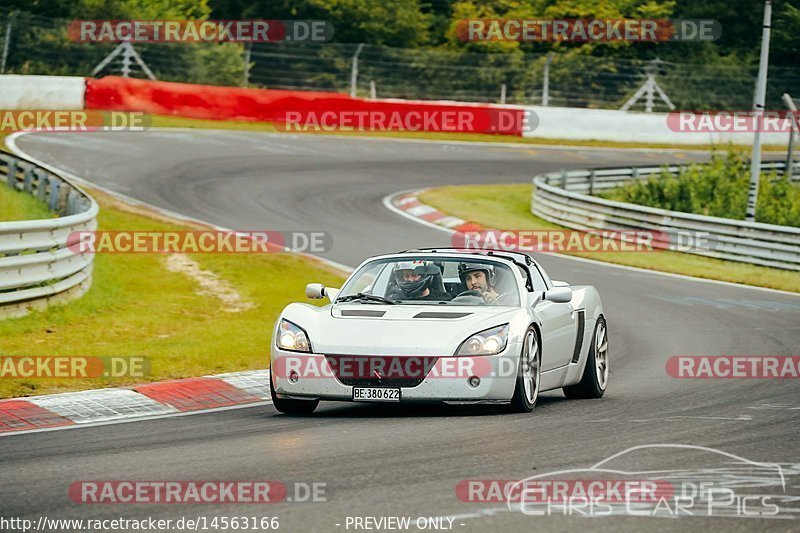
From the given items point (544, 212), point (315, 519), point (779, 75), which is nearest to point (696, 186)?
point (544, 212)

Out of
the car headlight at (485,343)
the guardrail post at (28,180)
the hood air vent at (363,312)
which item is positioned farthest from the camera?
the guardrail post at (28,180)

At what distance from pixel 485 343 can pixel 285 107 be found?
31.9 metres

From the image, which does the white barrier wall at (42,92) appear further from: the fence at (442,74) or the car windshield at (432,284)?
the car windshield at (432,284)

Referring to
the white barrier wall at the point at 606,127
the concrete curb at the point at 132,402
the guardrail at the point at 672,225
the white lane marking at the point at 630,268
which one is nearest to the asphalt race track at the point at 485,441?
the concrete curb at the point at 132,402

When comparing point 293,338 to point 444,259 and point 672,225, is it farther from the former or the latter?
point 672,225

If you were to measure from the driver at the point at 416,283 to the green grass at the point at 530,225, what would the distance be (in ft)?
44.2

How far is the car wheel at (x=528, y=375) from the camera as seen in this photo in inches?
395

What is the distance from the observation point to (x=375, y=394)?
32.0 feet

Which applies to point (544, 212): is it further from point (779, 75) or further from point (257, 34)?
point (257, 34)

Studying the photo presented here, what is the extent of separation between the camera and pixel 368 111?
4234 centimetres

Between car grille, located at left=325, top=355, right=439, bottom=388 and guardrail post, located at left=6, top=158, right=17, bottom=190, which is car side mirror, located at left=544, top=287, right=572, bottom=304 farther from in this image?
guardrail post, located at left=6, top=158, right=17, bottom=190

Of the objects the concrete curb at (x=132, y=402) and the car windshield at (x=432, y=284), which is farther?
the car windshield at (x=432, y=284)

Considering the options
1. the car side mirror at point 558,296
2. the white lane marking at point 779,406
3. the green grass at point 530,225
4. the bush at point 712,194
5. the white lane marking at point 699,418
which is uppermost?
the car side mirror at point 558,296

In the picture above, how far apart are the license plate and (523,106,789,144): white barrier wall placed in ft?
114
